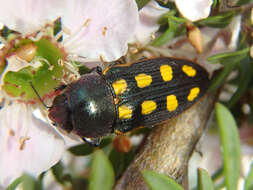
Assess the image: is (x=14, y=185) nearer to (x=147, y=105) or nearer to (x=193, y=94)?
(x=147, y=105)

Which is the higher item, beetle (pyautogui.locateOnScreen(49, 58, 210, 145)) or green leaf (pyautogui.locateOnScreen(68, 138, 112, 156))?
beetle (pyautogui.locateOnScreen(49, 58, 210, 145))

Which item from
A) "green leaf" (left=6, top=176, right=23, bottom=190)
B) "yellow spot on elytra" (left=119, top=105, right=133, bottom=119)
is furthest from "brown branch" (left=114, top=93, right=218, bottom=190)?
"green leaf" (left=6, top=176, right=23, bottom=190)

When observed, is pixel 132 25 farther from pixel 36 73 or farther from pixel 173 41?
pixel 36 73

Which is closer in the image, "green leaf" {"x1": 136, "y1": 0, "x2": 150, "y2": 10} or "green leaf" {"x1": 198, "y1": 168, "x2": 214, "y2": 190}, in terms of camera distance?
"green leaf" {"x1": 198, "y1": 168, "x2": 214, "y2": 190}

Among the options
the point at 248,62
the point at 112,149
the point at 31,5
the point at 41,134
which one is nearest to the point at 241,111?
the point at 248,62

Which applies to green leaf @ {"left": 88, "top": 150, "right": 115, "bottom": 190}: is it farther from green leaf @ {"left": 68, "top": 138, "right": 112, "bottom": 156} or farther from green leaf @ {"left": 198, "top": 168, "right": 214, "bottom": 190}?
green leaf @ {"left": 68, "top": 138, "right": 112, "bottom": 156}

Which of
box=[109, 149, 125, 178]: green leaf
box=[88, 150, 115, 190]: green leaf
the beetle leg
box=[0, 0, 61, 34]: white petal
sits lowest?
box=[109, 149, 125, 178]: green leaf

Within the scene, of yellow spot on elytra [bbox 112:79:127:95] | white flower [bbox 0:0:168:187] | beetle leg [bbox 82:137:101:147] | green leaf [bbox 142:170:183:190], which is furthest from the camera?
yellow spot on elytra [bbox 112:79:127:95]

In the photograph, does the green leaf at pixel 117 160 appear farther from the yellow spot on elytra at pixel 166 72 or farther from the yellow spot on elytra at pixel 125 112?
the yellow spot on elytra at pixel 166 72
